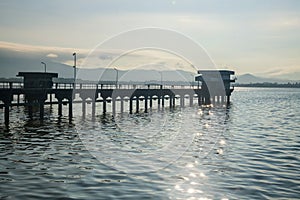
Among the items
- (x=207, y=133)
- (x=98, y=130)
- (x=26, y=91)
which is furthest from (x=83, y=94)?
(x=207, y=133)

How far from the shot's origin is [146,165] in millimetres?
19031

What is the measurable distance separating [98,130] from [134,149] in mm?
10585

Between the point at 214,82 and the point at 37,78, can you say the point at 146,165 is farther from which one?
the point at 214,82

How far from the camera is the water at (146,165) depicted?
571 inches

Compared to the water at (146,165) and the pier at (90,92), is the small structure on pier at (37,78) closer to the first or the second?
the pier at (90,92)

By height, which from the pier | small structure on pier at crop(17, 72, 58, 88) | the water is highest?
small structure on pier at crop(17, 72, 58, 88)

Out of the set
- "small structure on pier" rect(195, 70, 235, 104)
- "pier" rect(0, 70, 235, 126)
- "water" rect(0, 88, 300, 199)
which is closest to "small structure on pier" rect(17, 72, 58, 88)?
"pier" rect(0, 70, 235, 126)

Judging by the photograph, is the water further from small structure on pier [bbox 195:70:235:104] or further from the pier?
small structure on pier [bbox 195:70:235:104]

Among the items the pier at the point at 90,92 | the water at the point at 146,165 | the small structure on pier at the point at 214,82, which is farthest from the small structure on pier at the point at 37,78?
the small structure on pier at the point at 214,82

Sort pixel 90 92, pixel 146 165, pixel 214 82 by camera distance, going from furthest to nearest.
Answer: pixel 214 82 → pixel 90 92 → pixel 146 165

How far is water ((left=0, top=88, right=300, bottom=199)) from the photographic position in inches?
571

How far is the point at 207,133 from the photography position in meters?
33.2

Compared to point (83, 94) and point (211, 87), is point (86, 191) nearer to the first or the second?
→ point (83, 94)

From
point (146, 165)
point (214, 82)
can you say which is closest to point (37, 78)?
point (146, 165)
